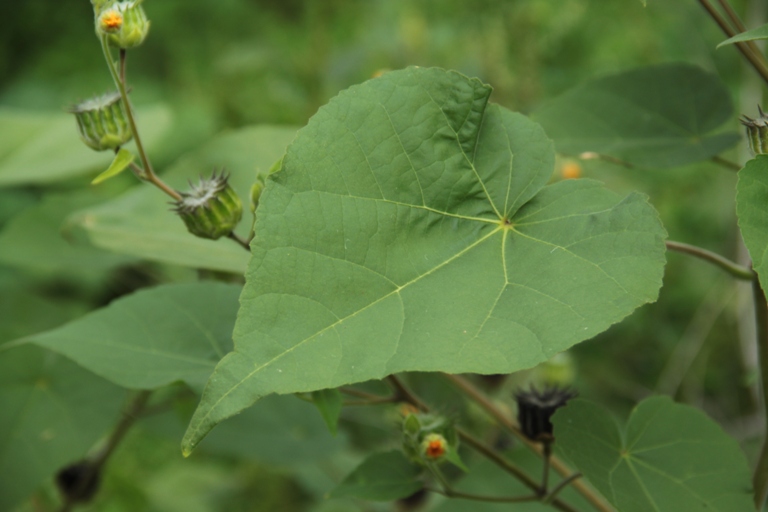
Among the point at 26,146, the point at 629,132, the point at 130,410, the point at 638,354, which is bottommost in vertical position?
the point at 638,354

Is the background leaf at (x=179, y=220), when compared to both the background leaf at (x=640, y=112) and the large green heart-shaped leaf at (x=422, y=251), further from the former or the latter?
the background leaf at (x=640, y=112)

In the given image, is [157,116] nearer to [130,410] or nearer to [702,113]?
[130,410]

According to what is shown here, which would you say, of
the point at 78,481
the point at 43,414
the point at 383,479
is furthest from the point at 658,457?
the point at 78,481

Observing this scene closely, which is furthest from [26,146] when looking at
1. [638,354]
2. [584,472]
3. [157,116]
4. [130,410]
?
[638,354]

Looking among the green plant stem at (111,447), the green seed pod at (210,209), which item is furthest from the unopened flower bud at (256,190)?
the green plant stem at (111,447)

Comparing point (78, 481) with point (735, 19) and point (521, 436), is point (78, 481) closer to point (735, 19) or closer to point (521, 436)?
point (521, 436)
